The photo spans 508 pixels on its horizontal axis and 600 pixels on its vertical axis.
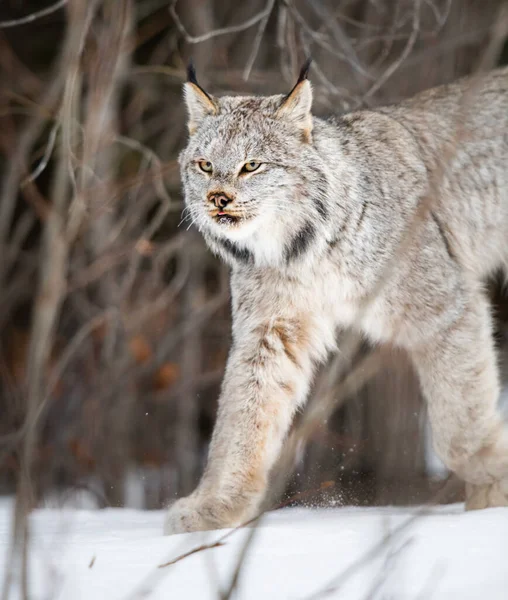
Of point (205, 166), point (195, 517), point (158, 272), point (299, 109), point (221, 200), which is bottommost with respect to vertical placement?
point (195, 517)

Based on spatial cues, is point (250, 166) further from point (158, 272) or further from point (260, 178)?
point (158, 272)

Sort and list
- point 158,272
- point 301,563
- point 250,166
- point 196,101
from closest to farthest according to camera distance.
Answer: point 301,563 < point 250,166 < point 196,101 < point 158,272

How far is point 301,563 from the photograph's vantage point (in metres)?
2.74

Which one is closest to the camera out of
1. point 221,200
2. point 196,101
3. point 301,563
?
point 301,563

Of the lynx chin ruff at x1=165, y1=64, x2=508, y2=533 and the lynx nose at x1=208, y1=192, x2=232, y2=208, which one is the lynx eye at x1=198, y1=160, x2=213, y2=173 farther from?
the lynx nose at x1=208, y1=192, x2=232, y2=208

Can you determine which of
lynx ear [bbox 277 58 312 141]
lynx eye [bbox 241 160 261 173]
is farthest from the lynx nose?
lynx ear [bbox 277 58 312 141]

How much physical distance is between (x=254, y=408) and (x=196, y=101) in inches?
54.9

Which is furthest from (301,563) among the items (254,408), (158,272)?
(158,272)

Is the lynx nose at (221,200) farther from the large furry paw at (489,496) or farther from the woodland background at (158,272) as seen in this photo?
the woodland background at (158,272)

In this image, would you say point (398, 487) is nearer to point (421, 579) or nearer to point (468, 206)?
point (468, 206)

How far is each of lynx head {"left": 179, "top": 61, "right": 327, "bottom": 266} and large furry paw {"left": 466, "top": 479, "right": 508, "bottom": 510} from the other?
1.30 meters

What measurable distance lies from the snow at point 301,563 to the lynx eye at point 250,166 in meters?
1.44

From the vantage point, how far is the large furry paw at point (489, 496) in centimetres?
399

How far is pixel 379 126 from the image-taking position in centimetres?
Answer: 446
